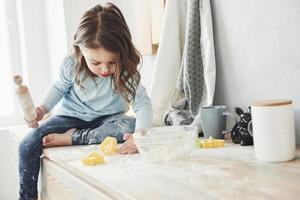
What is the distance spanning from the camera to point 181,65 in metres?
1.15

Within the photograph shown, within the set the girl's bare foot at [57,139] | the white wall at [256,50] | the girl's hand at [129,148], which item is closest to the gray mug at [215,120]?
the white wall at [256,50]

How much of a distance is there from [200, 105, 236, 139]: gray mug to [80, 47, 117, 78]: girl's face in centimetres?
26

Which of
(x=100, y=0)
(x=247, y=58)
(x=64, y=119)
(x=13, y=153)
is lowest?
(x=13, y=153)

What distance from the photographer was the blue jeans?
1025 millimetres

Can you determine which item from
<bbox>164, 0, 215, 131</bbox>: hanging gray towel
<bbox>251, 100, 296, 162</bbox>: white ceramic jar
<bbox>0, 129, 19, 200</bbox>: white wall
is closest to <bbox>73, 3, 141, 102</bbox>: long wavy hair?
<bbox>164, 0, 215, 131</bbox>: hanging gray towel

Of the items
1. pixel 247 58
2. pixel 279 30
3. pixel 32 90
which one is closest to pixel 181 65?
pixel 247 58

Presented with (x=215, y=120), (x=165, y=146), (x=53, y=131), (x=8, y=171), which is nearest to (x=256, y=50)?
(x=215, y=120)

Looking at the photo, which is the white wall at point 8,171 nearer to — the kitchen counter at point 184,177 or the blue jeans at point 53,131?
the blue jeans at point 53,131

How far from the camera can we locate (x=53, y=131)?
42.6 inches

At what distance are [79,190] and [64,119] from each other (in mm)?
415

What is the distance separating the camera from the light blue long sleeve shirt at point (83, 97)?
43.7 inches

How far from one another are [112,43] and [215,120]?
0.32 meters

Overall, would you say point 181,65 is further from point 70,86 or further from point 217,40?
point 70,86

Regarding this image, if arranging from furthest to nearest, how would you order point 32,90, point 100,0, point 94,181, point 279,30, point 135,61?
point 32,90, point 100,0, point 135,61, point 279,30, point 94,181
